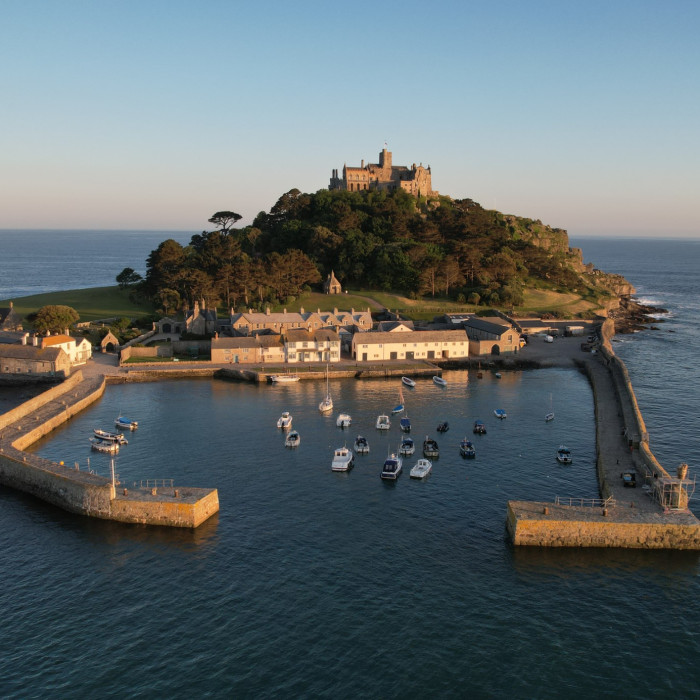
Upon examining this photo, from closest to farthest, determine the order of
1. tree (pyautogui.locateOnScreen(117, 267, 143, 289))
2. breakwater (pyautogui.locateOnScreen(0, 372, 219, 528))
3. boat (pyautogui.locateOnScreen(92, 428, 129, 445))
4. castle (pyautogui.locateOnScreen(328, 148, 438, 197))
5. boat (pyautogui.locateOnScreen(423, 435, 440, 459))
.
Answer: breakwater (pyautogui.locateOnScreen(0, 372, 219, 528))
boat (pyautogui.locateOnScreen(423, 435, 440, 459))
boat (pyautogui.locateOnScreen(92, 428, 129, 445))
tree (pyautogui.locateOnScreen(117, 267, 143, 289))
castle (pyautogui.locateOnScreen(328, 148, 438, 197))

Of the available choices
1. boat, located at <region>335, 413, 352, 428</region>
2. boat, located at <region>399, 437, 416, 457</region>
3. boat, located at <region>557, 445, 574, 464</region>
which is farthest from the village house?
boat, located at <region>557, 445, 574, 464</region>

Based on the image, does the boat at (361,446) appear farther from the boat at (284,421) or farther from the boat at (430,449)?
the boat at (284,421)

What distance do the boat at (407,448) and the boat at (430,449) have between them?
1.07 meters

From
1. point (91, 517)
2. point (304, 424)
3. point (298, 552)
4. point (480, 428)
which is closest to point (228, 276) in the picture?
point (304, 424)

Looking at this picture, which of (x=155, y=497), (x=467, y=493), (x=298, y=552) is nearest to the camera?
(x=298, y=552)

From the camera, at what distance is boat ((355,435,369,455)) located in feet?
184

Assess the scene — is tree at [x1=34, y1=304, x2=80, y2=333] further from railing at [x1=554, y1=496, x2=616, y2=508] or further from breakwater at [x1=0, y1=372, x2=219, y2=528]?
railing at [x1=554, y1=496, x2=616, y2=508]

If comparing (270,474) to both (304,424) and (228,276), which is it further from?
(228,276)

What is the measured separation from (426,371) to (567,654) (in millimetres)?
58800

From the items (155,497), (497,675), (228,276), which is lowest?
(497,675)

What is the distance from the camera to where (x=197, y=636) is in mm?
31000

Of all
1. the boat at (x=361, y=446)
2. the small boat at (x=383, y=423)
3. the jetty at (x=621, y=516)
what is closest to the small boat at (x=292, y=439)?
the boat at (x=361, y=446)

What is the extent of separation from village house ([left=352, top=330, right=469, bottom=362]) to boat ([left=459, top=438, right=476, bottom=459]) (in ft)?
125

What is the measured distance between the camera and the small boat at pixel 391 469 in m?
49.8
